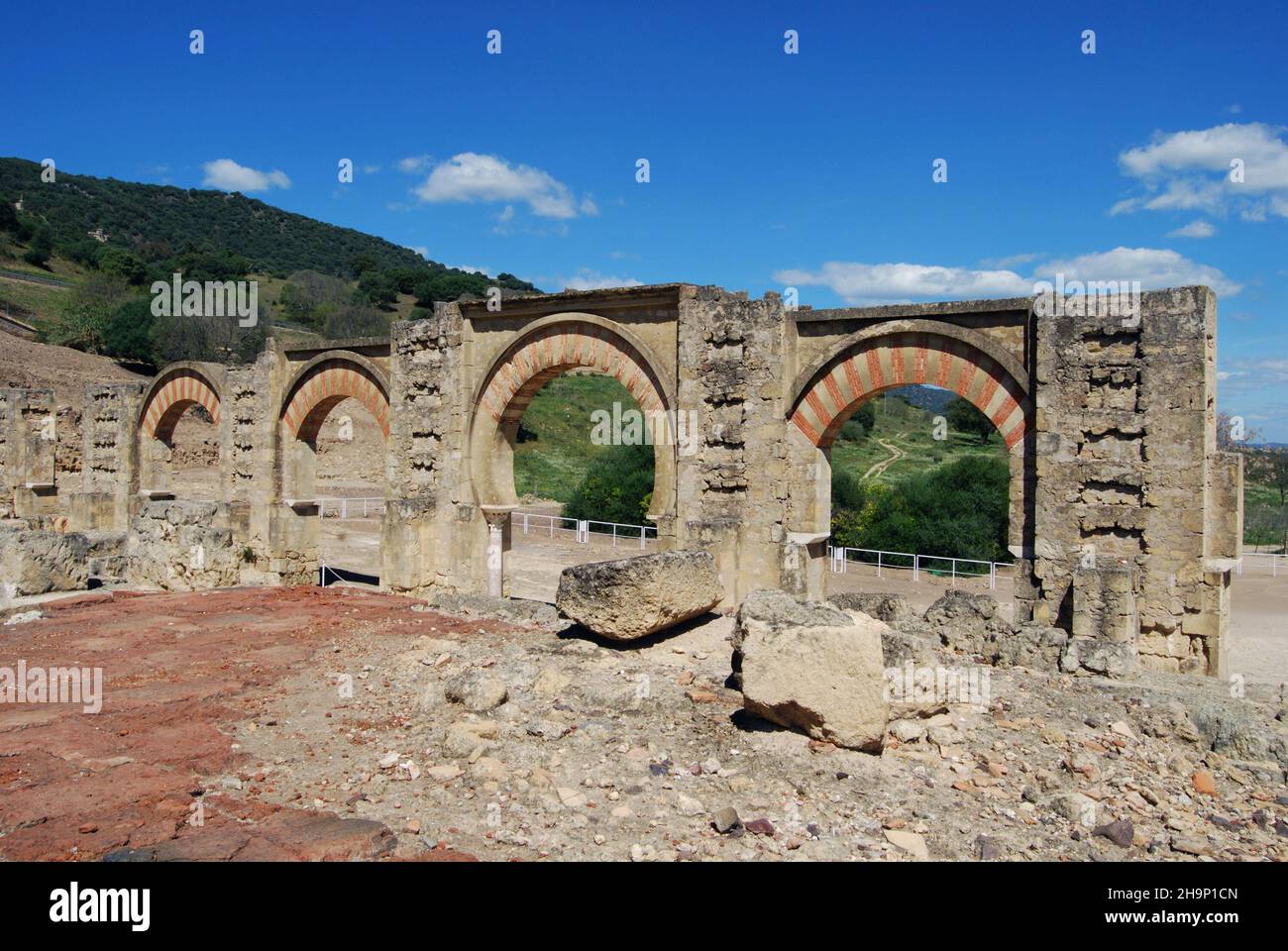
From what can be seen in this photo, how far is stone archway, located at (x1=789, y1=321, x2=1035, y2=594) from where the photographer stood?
8.34m

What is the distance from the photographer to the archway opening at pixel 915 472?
28.2ft

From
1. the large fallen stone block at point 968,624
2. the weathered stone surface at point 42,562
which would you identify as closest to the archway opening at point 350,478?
the weathered stone surface at point 42,562

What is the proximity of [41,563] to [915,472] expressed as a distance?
29.1 meters

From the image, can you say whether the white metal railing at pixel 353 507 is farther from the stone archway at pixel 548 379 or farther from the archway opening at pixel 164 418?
the stone archway at pixel 548 379

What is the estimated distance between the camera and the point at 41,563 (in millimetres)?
11352

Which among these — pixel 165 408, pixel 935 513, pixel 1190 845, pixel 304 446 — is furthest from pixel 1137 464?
pixel 165 408

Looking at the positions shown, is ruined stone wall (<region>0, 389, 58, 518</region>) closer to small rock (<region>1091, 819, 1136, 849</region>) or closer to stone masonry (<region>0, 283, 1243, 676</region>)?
stone masonry (<region>0, 283, 1243, 676</region>)

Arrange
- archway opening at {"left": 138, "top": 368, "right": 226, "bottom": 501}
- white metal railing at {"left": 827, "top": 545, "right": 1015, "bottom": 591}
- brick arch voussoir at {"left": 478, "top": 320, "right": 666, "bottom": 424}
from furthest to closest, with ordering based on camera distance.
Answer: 1. white metal railing at {"left": 827, "top": 545, "right": 1015, "bottom": 591}
2. archway opening at {"left": 138, "top": 368, "right": 226, "bottom": 501}
3. brick arch voussoir at {"left": 478, "top": 320, "right": 666, "bottom": 424}

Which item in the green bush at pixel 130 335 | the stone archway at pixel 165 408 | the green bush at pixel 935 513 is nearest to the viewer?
the stone archway at pixel 165 408

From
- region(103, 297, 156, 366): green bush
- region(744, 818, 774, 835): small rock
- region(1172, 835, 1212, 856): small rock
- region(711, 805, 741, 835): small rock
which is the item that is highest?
region(103, 297, 156, 366): green bush

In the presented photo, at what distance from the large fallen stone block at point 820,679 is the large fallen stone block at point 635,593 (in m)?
1.87

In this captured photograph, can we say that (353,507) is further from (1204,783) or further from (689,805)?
(1204,783)

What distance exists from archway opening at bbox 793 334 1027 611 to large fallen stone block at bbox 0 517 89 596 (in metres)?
9.57

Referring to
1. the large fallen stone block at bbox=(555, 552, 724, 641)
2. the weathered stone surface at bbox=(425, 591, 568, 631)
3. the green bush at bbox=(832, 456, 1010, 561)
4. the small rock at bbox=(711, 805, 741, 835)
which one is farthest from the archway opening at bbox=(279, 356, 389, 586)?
the green bush at bbox=(832, 456, 1010, 561)
